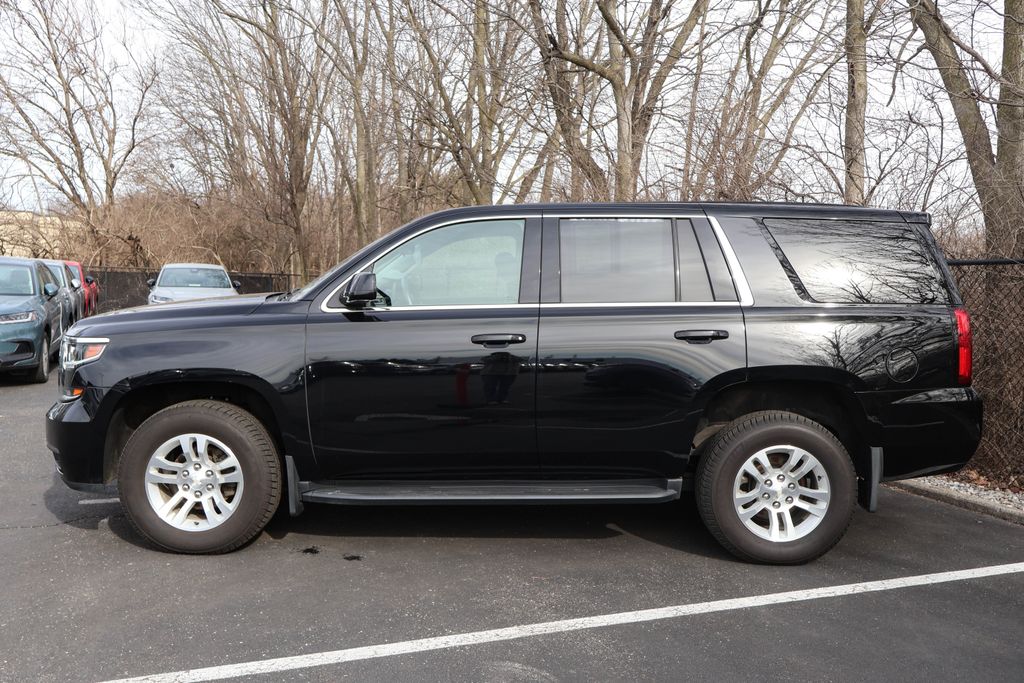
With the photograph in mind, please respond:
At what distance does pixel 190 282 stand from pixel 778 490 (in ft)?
50.8

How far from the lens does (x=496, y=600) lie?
388 cm

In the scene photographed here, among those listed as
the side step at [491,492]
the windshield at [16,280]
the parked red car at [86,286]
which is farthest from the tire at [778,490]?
the parked red car at [86,286]

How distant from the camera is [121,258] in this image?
3066cm

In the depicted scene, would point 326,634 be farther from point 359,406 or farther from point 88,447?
point 88,447

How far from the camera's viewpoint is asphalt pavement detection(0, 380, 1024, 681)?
323 centimetres

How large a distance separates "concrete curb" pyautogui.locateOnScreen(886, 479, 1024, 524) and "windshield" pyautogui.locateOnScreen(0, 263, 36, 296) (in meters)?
10.9

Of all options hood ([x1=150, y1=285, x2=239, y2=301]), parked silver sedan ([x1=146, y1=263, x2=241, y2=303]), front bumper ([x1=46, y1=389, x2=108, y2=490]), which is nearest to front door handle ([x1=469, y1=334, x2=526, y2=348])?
front bumper ([x1=46, y1=389, x2=108, y2=490])

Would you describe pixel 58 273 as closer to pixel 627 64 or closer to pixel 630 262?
pixel 627 64

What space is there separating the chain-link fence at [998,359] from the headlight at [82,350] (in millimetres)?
5480

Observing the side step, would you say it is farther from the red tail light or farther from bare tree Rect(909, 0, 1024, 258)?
bare tree Rect(909, 0, 1024, 258)

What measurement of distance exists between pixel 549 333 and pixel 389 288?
0.91 meters

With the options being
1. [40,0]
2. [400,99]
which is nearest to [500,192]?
[400,99]

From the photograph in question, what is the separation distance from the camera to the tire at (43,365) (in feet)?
35.8

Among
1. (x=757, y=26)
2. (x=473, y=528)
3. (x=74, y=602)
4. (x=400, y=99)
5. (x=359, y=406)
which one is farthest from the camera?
(x=400, y=99)
